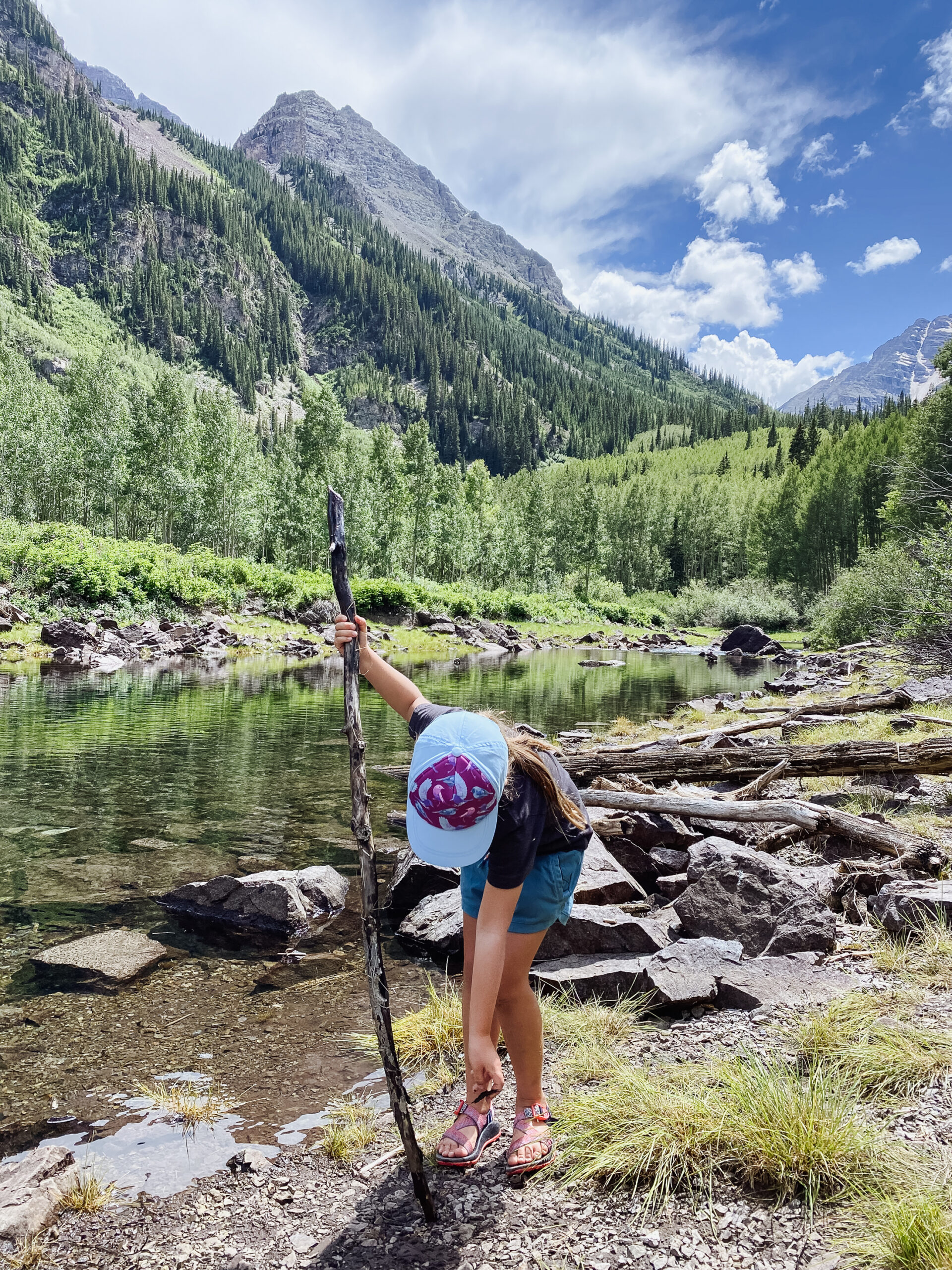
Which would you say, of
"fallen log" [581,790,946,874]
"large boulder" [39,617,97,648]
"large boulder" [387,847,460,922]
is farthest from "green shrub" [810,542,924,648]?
"large boulder" [39,617,97,648]

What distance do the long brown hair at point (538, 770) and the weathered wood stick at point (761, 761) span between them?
7.19 m

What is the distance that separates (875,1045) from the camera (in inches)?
163

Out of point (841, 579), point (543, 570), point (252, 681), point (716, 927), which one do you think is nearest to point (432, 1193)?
point (716, 927)

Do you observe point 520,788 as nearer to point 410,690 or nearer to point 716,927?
point 410,690

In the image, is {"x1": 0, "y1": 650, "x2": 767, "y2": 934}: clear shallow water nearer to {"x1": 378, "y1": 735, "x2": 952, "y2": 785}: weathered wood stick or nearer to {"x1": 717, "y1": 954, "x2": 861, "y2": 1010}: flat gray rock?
{"x1": 378, "y1": 735, "x2": 952, "y2": 785}: weathered wood stick

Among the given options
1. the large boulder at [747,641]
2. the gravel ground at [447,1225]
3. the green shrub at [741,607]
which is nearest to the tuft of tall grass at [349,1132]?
the gravel ground at [447,1225]

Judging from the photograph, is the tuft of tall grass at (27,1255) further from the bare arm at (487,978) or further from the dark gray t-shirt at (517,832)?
the dark gray t-shirt at (517,832)

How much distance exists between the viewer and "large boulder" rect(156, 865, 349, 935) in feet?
25.8

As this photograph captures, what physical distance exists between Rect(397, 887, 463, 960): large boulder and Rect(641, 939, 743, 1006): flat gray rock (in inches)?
83.1

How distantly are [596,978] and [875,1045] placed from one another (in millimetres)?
2160

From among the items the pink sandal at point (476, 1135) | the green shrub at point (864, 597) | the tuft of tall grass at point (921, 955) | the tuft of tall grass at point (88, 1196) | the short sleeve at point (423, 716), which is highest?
the green shrub at point (864, 597)

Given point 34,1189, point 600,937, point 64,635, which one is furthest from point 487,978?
point 64,635

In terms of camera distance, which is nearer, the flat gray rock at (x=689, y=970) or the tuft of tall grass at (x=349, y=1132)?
the tuft of tall grass at (x=349, y=1132)

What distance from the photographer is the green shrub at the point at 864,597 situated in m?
34.9
